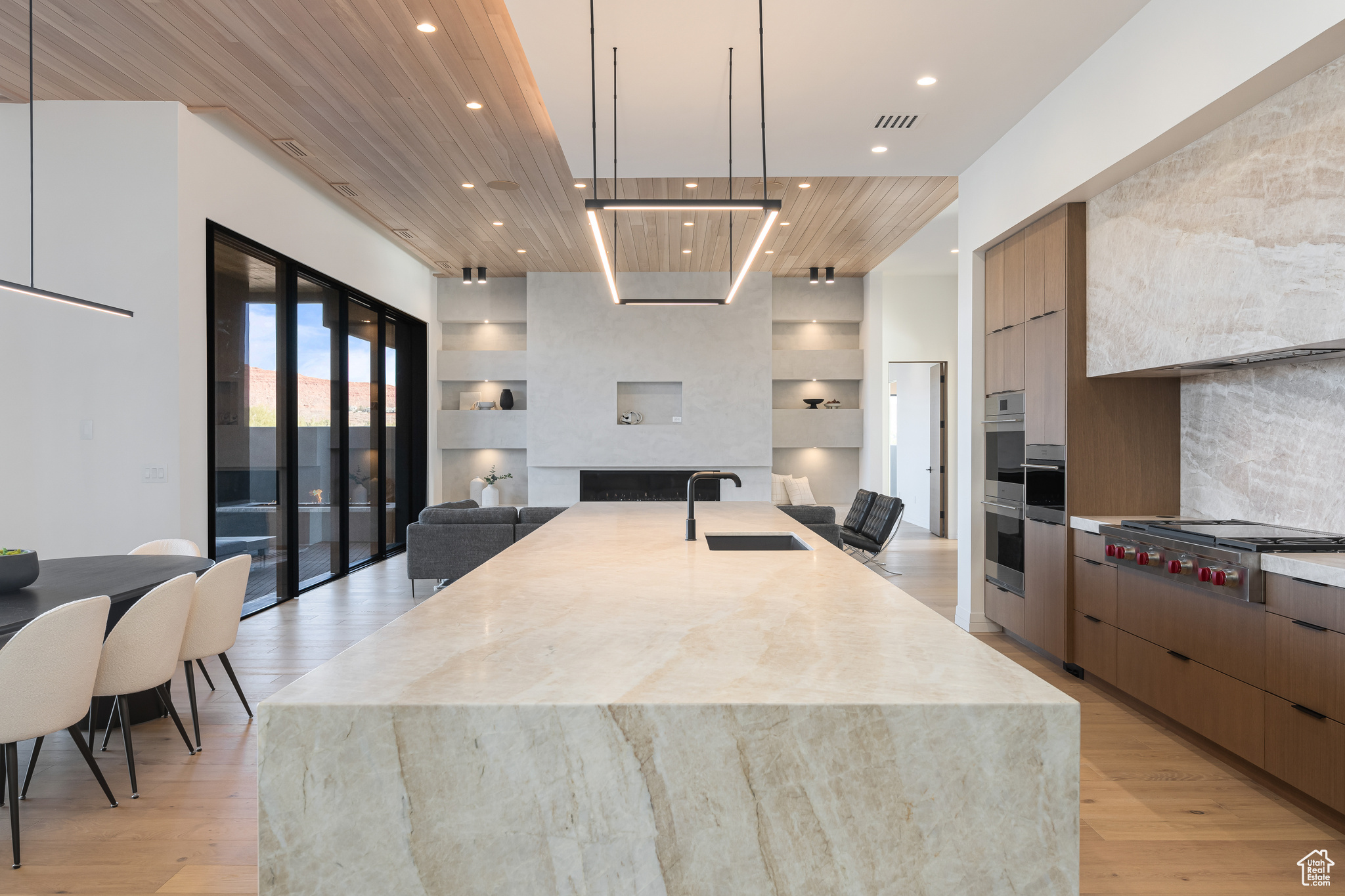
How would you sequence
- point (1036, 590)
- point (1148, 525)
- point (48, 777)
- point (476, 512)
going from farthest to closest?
point (476, 512)
point (1036, 590)
point (1148, 525)
point (48, 777)

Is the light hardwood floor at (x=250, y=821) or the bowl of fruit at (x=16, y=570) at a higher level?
the bowl of fruit at (x=16, y=570)

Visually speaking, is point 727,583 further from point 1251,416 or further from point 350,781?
point 1251,416

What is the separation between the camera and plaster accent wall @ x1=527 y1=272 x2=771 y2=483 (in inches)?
351

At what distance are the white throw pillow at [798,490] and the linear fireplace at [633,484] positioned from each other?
0.86m

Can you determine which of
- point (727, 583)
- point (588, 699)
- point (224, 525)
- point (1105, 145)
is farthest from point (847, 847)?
point (224, 525)

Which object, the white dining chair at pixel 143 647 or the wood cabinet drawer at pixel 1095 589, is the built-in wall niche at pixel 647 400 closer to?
the wood cabinet drawer at pixel 1095 589

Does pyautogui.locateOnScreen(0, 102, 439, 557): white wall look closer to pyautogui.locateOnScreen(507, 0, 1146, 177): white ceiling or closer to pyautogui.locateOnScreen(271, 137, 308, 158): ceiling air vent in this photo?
pyautogui.locateOnScreen(271, 137, 308, 158): ceiling air vent

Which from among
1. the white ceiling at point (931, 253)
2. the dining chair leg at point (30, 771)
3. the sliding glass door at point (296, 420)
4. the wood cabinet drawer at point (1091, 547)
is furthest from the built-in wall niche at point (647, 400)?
the dining chair leg at point (30, 771)

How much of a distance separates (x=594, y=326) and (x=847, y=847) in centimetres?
812

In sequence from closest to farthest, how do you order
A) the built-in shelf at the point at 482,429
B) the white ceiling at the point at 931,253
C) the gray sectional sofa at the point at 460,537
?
the gray sectional sofa at the point at 460,537
the white ceiling at the point at 931,253
the built-in shelf at the point at 482,429

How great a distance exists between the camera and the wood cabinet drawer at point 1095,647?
11.6 feet

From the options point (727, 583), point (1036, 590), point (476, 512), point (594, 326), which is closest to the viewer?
point (727, 583)

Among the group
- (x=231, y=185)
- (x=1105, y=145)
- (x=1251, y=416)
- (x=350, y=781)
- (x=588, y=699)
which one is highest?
(x=231, y=185)

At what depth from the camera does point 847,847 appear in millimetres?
1171
